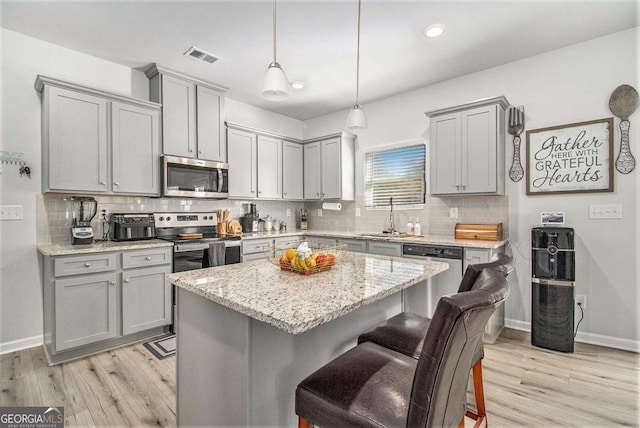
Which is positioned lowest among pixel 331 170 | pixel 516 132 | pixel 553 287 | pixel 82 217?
pixel 553 287

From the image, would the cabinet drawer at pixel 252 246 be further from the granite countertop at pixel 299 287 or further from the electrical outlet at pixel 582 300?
the electrical outlet at pixel 582 300

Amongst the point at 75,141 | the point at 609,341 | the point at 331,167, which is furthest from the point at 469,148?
the point at 75,141

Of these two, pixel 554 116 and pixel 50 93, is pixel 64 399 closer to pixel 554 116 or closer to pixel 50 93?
pixel 50 93

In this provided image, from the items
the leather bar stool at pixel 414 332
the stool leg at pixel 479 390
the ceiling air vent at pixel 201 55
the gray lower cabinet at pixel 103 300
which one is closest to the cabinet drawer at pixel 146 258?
the gray lower cabinet at pixel 103 300

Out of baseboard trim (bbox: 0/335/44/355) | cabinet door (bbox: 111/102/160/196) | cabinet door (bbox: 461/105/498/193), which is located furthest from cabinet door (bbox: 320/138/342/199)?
baseboard trim (bbox: 0/335/44/355)

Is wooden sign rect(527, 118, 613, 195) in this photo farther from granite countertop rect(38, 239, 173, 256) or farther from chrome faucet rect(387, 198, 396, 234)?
granite countertop rect(38, 239, 173, 256)

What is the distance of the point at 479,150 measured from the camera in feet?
10.4

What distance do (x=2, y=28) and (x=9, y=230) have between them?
5.74 feet

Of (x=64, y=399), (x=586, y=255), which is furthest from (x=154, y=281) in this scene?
(x=586, y=255)

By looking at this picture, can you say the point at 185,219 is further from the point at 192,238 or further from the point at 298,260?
the point at 298,260

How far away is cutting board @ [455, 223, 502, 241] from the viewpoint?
3111 millimetres

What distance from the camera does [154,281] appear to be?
118 inches

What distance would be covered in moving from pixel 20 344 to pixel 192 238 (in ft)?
5.49

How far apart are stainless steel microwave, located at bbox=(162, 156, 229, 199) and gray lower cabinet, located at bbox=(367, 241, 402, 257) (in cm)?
188
